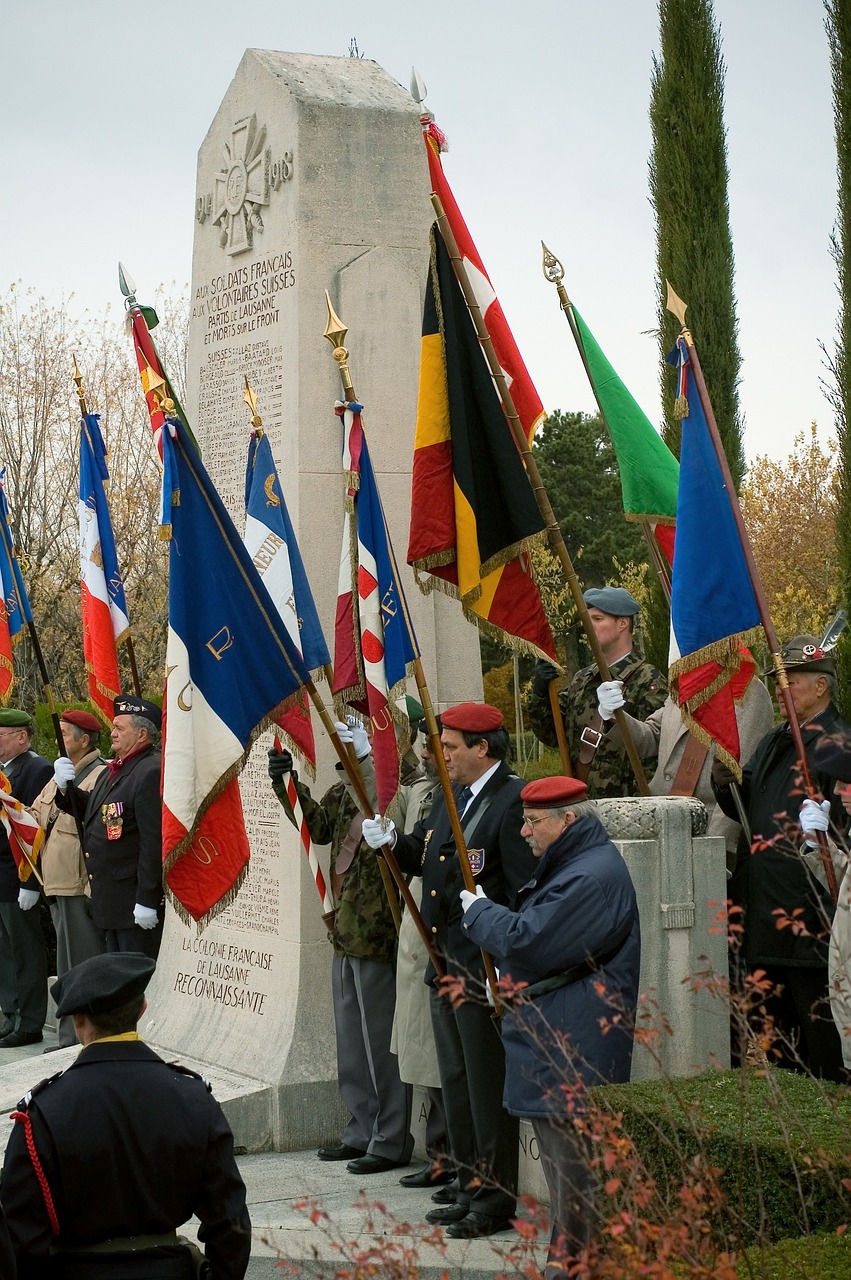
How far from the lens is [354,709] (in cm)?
738

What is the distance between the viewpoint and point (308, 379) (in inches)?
328

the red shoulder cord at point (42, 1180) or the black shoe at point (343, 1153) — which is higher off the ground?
the red shoulder cord at point (42, 1180)

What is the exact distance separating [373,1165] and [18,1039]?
4.43 metres

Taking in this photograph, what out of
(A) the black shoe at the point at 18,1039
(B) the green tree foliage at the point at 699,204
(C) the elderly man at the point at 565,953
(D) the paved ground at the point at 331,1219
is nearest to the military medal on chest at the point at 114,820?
(D) the paved ground at the point at 331,1219

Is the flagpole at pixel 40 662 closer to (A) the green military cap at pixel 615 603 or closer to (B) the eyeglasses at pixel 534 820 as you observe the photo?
(A) the green military cap at pixel 615 603

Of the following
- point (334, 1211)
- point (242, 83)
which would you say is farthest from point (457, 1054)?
point (242, 83)

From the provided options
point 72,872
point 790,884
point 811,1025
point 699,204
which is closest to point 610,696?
point 790,884

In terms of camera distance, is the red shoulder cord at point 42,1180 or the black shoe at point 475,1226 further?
the black shoe at point 475,1226

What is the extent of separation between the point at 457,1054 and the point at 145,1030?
3124mm

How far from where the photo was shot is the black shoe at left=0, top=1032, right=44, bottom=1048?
35.6 ft

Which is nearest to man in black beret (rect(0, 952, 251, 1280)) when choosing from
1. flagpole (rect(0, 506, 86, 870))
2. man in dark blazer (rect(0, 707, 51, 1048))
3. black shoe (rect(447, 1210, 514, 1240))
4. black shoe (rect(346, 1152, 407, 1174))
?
black shoe (rect(447, 1210, 514, 1240))

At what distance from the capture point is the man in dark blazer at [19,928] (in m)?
11.0

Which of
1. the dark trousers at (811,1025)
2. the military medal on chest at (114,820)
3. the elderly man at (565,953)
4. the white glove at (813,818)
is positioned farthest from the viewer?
the military medal on chest at (114,820)

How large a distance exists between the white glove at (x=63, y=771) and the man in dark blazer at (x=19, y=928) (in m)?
1.43
